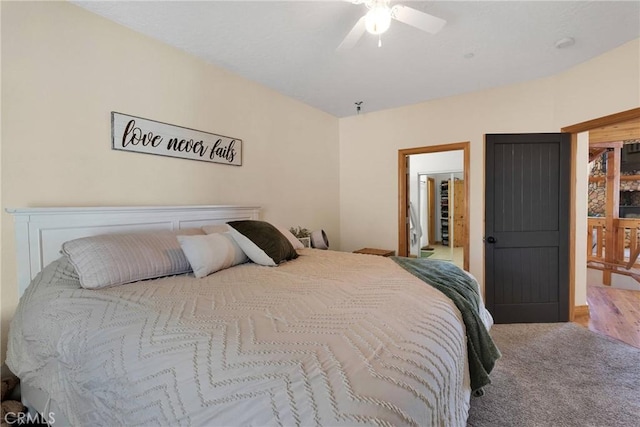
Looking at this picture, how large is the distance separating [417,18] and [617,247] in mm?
6488

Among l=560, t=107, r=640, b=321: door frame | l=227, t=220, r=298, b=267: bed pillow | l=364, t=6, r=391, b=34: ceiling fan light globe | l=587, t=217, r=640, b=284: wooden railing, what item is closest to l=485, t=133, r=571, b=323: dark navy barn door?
l=560, t=107, r=640, b=321: door frame

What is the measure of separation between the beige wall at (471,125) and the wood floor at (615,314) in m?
0.28

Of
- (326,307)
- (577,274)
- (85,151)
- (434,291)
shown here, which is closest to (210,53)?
(85,151)

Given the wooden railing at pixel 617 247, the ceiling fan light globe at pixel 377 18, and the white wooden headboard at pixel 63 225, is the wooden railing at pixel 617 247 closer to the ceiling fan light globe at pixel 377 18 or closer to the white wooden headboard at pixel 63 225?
the ceiling fan light globe at pixel 377 18

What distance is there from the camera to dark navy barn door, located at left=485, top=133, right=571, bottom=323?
3105 mm

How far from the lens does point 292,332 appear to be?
99 centimetres

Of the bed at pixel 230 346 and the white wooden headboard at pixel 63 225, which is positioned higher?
the white wooden headboard at pixel 63 225

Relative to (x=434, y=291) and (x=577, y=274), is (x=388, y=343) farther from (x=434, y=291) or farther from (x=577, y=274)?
(x=577, y=274)

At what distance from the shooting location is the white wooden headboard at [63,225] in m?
1.69

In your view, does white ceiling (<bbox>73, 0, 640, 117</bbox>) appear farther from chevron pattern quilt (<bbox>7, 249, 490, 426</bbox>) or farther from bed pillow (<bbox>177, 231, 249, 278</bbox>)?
chevron pattern quilt (<bbox>7, 249, 490, 426</bbox>)

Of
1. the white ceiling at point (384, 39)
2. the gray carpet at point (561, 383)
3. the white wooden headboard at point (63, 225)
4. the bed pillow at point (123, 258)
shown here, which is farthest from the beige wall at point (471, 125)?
the bed pillow at point (123, 258)

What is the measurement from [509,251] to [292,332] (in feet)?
10.3

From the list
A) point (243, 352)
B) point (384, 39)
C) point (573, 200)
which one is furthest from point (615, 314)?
point (243, 352)

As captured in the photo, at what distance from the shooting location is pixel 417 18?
1.70 meters
